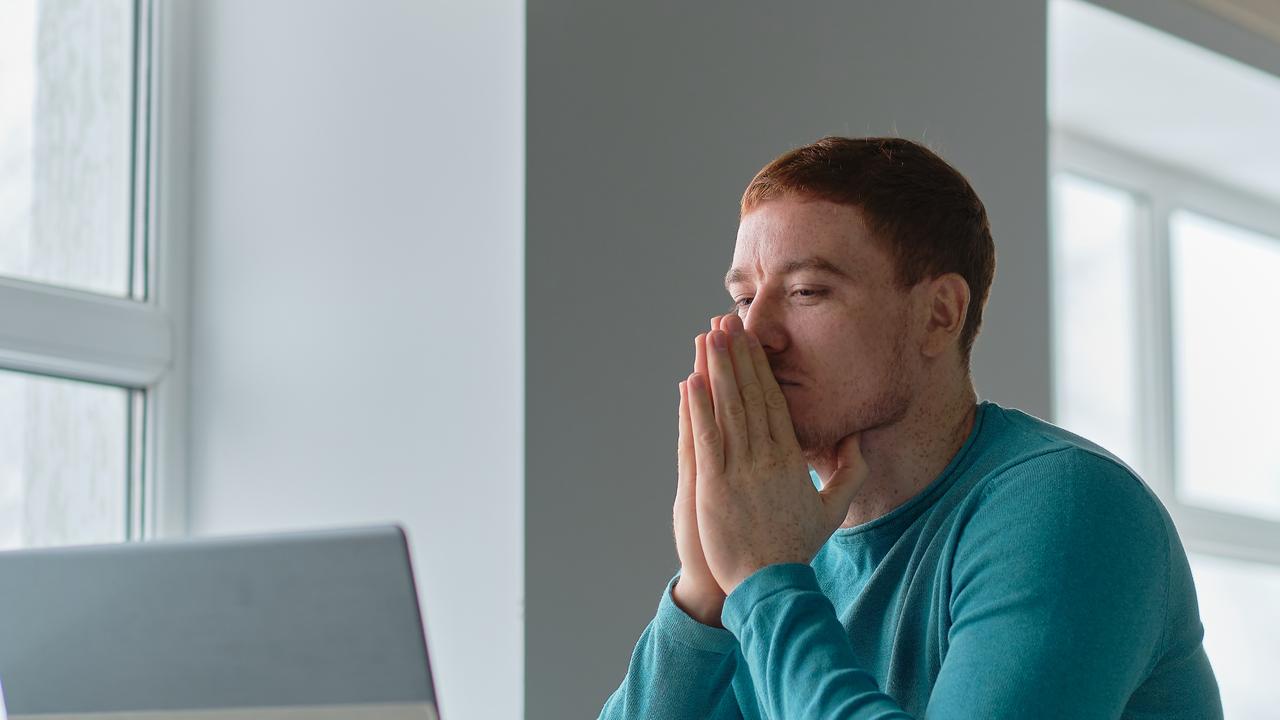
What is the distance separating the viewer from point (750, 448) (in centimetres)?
123

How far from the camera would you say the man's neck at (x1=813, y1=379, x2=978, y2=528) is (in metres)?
1.28

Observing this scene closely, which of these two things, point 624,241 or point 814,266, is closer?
point 814,266

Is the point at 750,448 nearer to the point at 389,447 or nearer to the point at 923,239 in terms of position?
the point at 923,239

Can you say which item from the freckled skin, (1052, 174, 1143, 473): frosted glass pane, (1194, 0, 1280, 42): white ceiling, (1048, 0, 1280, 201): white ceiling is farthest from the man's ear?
(1052, 174, 1143, 473): frosted glass pane

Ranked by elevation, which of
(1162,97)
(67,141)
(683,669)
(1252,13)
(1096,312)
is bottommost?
(683,669)

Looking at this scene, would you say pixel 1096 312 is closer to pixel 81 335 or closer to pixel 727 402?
pixel 81 335

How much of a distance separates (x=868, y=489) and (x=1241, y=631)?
2866mm

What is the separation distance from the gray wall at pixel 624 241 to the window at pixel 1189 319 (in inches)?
56.1

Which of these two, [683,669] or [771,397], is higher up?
[771,397]

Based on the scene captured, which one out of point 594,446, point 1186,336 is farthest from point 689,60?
point 1186,336

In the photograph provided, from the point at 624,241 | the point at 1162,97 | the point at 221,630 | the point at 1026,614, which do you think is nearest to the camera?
the point at 221,630

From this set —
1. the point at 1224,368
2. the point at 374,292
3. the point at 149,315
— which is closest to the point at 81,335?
the point at 149,315

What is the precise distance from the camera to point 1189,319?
3.82 m

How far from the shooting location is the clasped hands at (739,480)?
46.5 inches
